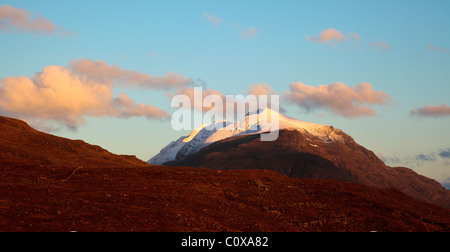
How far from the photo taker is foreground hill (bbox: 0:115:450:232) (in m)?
24.2

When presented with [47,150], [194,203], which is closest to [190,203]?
[194,203]

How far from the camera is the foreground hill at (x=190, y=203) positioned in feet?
79.4

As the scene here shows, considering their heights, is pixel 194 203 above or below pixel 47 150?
below

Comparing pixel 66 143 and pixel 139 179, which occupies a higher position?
pixel 66 143

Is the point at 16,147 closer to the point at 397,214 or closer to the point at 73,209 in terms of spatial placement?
the point at 73,209

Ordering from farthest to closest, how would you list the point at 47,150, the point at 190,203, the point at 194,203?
the point at 47,150, the point at 194,203, the point at 190,203

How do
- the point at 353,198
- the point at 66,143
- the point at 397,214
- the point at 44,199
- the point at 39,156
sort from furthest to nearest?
the point at 66,143, the point at 39,156, the point at 353,198, the point at 397,214, the point at 44,199

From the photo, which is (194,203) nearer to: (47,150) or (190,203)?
(190,203)

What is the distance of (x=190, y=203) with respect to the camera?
29.0 m

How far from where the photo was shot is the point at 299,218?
97.2ft

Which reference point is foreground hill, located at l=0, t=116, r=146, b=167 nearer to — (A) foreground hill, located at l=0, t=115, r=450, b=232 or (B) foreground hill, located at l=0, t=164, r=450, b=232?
(A) foreground hill, located at l=0, t=115, r=450, b=232

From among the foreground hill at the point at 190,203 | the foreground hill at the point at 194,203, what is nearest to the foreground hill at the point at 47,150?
the foreground hill at the point at 190,203
